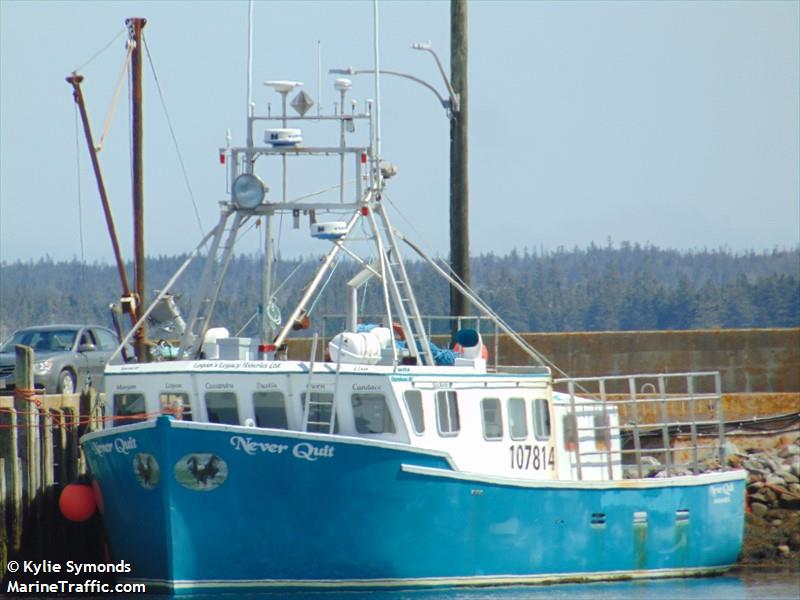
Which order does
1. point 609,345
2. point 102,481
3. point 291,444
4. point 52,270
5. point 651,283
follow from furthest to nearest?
point 52,270, point 651,283, point 609,345, point 102,481, point 291,444

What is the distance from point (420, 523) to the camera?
19.8 metres

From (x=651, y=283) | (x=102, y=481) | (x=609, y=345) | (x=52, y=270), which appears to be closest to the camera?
(x=102, y=481)

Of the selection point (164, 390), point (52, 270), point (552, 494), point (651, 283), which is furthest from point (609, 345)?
point (52, 270)

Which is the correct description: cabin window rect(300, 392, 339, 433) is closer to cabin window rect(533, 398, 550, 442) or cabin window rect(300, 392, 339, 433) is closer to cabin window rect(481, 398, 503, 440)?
cabin window rect(481, 398, 503, 440)

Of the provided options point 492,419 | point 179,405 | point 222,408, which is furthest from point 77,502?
point 492,419

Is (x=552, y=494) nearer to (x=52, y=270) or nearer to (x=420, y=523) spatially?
(x=420, y=523)

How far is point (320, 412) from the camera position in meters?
20.0

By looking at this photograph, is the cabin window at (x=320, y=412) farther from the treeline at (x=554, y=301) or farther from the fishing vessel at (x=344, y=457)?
the treeline at (x=554, y=301)

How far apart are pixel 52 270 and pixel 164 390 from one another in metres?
103

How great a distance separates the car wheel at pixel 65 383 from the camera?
28812 mm

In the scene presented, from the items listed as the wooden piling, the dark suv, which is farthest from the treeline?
the wooden piling

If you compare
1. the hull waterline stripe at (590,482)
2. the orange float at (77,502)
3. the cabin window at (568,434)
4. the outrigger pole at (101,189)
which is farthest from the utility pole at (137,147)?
the hull waterline stripe at (590,482)

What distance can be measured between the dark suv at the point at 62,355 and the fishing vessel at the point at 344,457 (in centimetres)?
666

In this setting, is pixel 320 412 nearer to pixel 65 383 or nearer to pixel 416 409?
pixel 416 409
